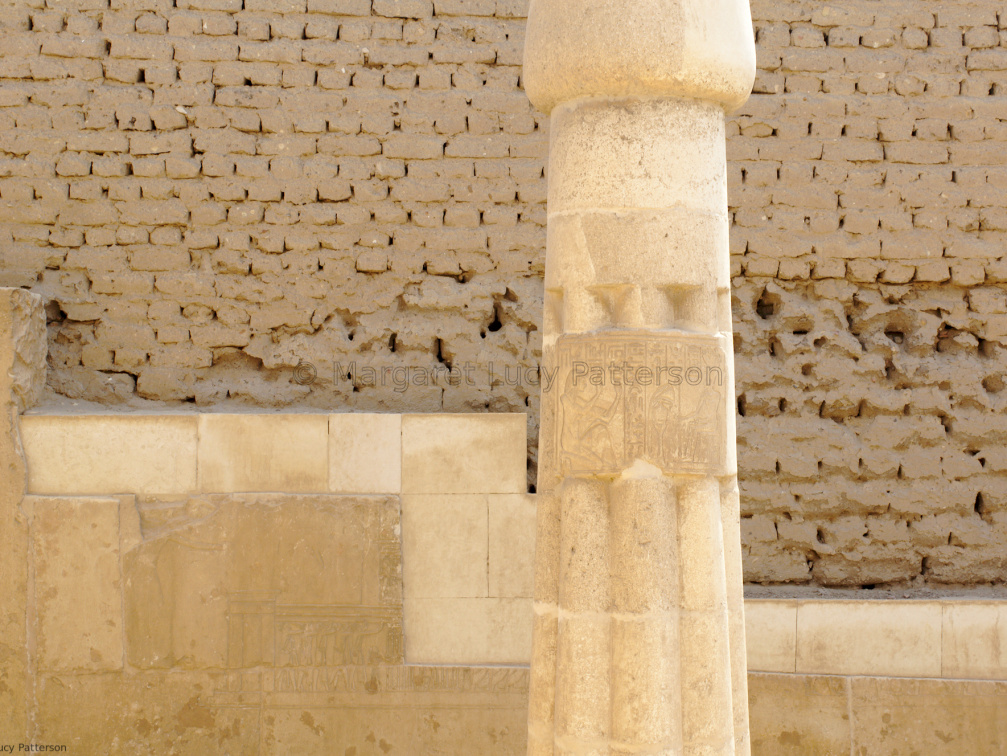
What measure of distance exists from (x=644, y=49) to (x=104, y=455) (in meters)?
3.38

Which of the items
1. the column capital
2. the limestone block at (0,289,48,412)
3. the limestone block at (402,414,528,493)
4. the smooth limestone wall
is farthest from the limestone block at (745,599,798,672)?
the limestone block at (0,289,48,412)

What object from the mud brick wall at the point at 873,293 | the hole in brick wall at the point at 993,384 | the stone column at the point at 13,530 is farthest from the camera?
the hole in brick wall at the point at 993,384

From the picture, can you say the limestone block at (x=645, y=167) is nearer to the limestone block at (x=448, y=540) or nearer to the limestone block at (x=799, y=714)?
the limestone block at (x=448, y=540)

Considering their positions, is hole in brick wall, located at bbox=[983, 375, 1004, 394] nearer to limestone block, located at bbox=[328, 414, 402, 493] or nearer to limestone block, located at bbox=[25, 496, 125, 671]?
limestone block, located at bbox=[328, 414, 402, 493]

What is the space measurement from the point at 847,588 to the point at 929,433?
3.07ft

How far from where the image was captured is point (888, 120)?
5.31m

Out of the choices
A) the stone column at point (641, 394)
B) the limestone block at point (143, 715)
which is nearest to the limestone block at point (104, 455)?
the limestone block at point (143, 715)

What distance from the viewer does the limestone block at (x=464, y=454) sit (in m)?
4.88

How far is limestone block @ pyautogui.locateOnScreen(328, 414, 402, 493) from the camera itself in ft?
16.0

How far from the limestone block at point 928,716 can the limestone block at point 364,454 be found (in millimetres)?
2548

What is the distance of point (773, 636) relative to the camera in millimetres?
4902

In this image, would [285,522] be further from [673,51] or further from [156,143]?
[673,51]

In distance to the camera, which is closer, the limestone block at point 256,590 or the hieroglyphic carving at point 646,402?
the hieroglyphic carving at point 646,402

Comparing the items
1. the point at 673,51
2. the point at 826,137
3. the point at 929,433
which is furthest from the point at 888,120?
the point at 673,51
